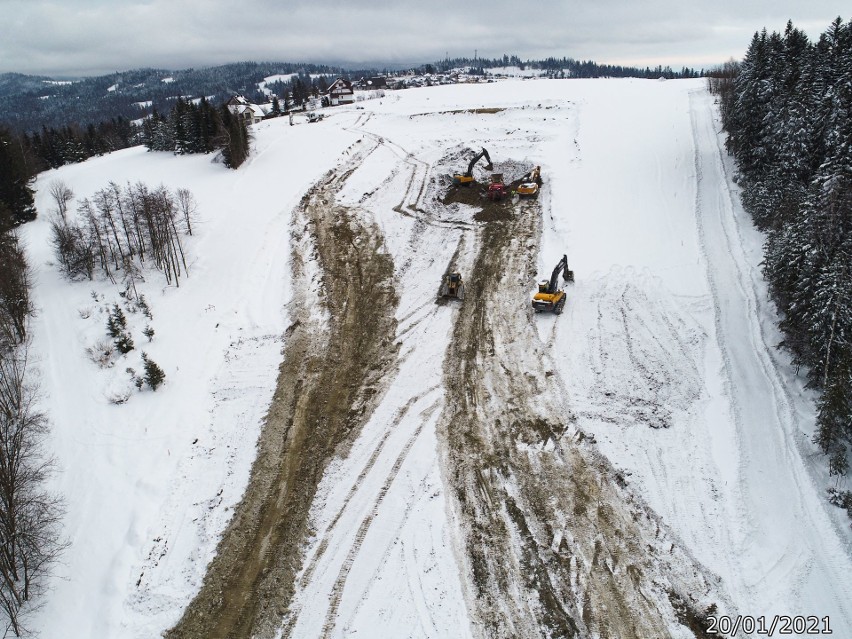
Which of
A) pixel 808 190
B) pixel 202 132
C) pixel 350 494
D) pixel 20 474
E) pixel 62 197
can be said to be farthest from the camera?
pixel 202 132

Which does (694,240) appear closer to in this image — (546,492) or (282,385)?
(546,492)

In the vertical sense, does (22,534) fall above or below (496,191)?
below

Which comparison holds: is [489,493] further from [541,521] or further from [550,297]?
[550,297]

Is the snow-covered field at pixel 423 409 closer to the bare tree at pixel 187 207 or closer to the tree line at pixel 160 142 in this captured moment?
the bare tree at pixel 187 207

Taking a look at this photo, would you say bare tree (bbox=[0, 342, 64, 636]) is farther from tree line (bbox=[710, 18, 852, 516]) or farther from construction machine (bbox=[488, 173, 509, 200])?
construction machine (bbox=[488, 173, 509, 200])

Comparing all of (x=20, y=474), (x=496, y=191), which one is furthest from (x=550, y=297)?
(x=20, y=474)

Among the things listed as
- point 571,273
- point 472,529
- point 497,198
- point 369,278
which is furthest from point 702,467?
point 497,198
